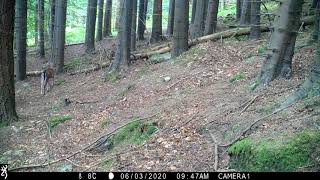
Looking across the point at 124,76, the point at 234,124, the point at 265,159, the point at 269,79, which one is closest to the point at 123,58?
the point at 124,76

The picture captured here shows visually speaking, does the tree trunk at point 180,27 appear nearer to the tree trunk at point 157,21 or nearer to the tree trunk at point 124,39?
the tree trunk at point 124,39

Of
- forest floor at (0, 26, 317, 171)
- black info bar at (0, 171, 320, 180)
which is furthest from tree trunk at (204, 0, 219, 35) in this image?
black info bar at (0, 171, 320, 180)

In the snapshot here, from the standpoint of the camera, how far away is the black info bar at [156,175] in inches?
197

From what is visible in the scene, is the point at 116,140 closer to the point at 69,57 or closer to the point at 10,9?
the point at 10,9

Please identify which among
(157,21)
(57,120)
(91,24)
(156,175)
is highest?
(157,21)

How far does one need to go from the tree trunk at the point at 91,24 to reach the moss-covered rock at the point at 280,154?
16760 mm

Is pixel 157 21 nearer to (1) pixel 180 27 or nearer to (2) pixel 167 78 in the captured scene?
(1) pixel 180 27

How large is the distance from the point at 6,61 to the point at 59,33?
8.76 meters

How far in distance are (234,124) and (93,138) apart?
3.17 metres

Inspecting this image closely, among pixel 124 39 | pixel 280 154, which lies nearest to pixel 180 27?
pixel 124 39

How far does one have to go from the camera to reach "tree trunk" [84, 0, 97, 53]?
2117 centimetres

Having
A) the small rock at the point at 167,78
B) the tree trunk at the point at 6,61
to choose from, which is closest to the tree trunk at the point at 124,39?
the small rock at the point at 167,78

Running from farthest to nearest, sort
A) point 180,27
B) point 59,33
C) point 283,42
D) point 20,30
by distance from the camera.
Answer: point 59,33 < point 20,30 < point 180,27 < point 283,42

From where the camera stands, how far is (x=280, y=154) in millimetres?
5312
